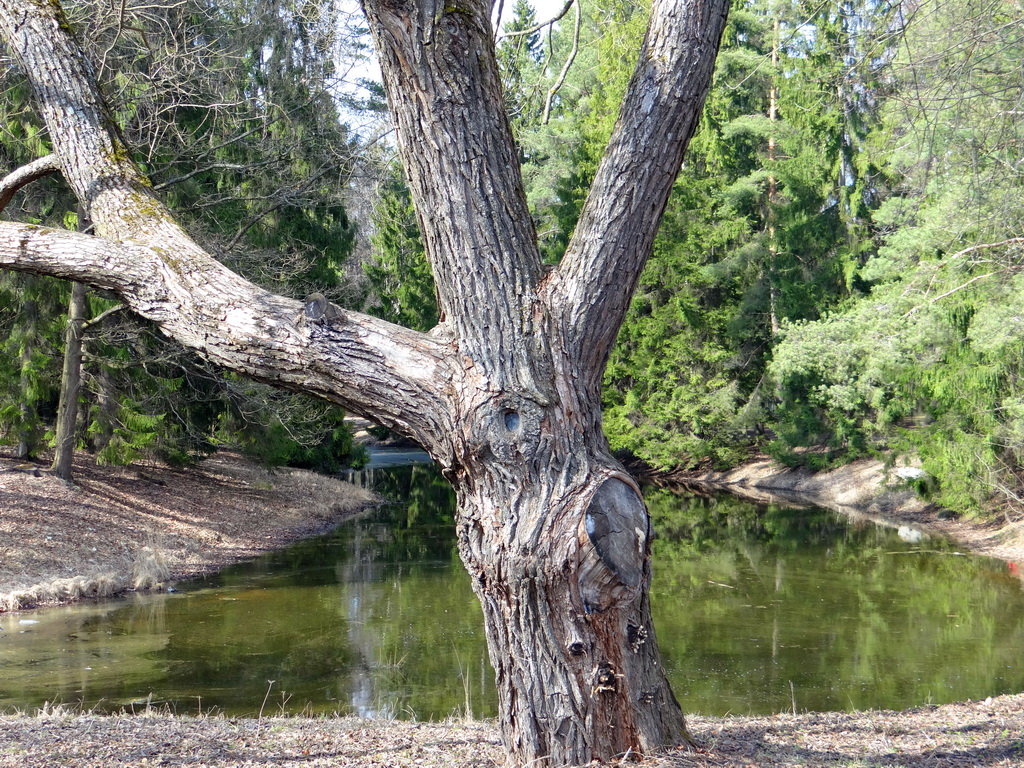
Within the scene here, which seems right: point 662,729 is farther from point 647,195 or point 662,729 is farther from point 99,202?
point 99,202

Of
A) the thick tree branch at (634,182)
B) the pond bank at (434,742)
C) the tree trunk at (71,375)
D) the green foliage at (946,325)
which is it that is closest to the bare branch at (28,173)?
the thick tree branch at (634,182)

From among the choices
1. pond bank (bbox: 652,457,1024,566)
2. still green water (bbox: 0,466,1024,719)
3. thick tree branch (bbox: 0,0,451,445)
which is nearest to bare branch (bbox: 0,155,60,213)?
thick tree branch (bbox: 0,0,451,445)

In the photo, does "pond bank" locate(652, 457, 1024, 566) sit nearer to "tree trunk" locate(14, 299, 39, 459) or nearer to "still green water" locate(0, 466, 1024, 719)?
"still green water" locate(0, 466, 1024, 719)

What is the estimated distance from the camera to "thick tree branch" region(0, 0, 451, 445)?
141 inches

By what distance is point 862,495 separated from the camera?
22.9 metres

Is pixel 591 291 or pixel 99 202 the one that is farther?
pixel 99 202

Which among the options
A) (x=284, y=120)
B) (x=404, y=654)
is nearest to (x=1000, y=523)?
(x=404, y=654)

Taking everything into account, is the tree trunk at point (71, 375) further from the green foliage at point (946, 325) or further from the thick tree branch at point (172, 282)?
the green foliage at point (946, 325)

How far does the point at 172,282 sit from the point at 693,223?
86.9ft

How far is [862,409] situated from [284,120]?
16.5m

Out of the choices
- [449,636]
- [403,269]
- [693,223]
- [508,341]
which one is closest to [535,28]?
[508,341]

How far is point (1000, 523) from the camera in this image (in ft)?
57.3

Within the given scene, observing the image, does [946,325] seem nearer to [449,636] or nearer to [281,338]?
[449,636]

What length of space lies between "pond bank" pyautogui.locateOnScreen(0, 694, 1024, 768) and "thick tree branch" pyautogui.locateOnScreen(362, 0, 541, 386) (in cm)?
185
